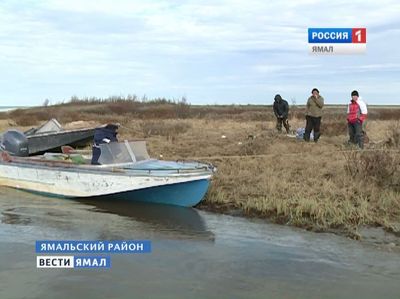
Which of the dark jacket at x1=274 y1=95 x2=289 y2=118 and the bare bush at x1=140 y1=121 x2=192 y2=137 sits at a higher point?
the dark jacket at x1=274 y1=95 x2=289 y2=118

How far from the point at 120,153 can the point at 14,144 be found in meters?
3.67

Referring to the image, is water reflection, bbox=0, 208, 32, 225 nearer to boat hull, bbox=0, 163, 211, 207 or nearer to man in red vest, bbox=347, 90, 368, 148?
boat hull, bbox=0, 163, 211, 207

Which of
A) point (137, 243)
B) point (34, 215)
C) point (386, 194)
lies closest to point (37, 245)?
point (137, 243)

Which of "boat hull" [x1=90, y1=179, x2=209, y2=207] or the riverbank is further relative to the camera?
"boat hull" [x1=90, y1=179, x2=209, y2=207]

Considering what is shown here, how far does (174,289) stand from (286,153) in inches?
352

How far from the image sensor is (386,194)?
9.61 m

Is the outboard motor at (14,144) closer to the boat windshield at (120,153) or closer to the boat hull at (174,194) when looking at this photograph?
the boat windshield at (120,153)

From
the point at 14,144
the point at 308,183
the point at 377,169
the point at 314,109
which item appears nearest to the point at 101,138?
the point at 14,144
